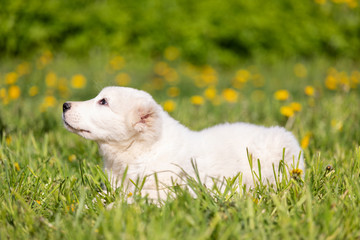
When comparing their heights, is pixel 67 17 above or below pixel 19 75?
above

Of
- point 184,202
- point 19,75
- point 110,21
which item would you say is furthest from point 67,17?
point 184,202

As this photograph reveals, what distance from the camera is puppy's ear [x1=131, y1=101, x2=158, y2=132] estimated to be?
2.79 meters

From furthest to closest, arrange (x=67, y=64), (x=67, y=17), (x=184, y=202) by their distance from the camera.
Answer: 1. (x=67, y=17)
2. (x=67, y=64)
3. (x=184, y=202)

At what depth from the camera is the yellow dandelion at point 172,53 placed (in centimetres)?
869

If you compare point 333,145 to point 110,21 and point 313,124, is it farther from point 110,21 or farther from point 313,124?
point 110,21

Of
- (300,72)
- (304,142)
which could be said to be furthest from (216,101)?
(300,72)

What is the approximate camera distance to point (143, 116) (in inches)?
110

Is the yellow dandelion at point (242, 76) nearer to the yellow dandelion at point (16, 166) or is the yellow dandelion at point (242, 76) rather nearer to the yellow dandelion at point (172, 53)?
the yellow dandelion at point (172, 53)

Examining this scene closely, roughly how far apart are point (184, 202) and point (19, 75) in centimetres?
455

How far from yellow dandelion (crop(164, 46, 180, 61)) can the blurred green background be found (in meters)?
0.28

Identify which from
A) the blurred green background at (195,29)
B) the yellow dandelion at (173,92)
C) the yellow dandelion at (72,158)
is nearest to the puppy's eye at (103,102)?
the yellow dandelion at (72,158)

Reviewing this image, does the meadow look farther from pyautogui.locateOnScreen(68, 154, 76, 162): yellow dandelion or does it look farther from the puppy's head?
the puppy's head

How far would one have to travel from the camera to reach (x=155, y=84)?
668 cm

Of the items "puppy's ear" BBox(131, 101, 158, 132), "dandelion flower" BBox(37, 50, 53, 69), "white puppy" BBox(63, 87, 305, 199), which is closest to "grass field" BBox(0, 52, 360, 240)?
"white puppy" BBox(63, 87, 305, 199)
